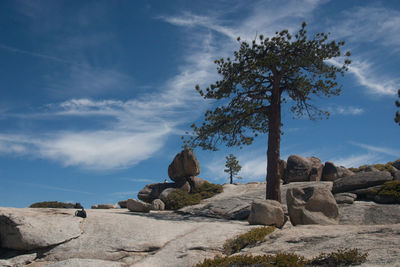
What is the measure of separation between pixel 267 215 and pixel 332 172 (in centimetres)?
1719

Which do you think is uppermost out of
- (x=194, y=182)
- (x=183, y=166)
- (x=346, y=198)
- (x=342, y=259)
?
(x=183, y=166)

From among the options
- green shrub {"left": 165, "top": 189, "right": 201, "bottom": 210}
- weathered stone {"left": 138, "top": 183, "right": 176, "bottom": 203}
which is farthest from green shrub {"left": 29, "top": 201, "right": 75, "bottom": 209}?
weathered stone {"left": 138, "top": 183, "right": 176, "bottom": 203}

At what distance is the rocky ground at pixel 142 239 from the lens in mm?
10016

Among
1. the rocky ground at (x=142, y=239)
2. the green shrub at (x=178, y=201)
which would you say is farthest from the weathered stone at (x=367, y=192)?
the green shrub at (x=178, y=201)

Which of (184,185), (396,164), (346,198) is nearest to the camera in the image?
(346,198)

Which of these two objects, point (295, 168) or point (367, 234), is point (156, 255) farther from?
point (295, 168)

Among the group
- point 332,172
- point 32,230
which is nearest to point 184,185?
point 332,172

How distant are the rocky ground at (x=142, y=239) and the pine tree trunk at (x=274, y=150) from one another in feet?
18.5

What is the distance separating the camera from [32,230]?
12562 mm

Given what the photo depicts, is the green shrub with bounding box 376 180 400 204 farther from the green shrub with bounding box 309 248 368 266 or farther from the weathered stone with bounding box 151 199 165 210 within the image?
the weathered stone with bounding box 151 199 165 210

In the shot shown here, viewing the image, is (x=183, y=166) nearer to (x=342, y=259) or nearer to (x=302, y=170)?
(x=302, y=170)

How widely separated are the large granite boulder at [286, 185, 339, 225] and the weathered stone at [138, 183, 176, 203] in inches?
644

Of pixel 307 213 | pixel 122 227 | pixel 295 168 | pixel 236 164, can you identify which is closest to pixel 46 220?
pixel 122 227

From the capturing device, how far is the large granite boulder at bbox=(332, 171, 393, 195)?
2075cm
